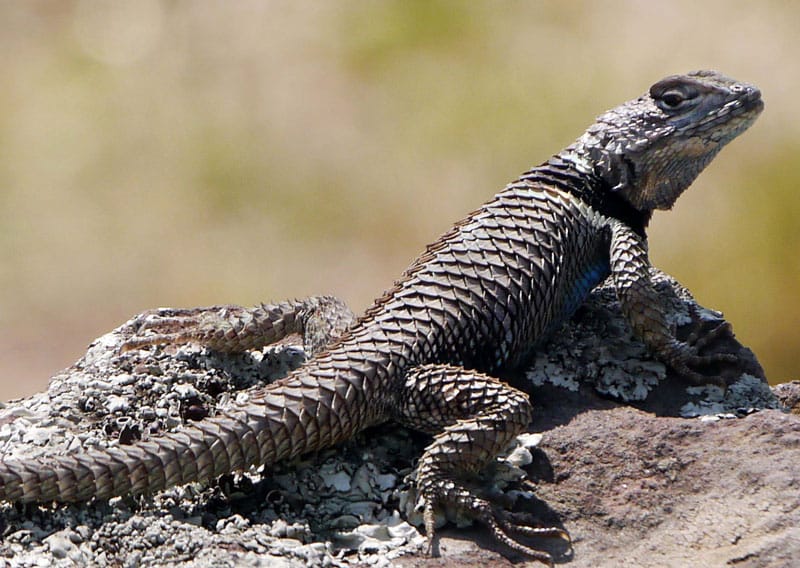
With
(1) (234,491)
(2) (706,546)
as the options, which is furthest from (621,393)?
(1) (234,491)

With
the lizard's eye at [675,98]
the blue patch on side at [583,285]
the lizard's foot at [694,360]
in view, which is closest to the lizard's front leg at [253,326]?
the blue patch on side at [583,285]

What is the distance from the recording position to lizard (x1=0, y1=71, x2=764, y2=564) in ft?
10.5

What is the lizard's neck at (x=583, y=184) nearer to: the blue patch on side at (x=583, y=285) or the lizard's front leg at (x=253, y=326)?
the blue patch on side at (x=583, y=285)

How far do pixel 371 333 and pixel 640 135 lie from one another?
4.91ft

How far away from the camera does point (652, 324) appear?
4027 mm

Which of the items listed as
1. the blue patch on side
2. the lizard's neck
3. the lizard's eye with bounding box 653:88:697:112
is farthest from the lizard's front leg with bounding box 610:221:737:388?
the lizard's eye with bounding box 653:88:697:112

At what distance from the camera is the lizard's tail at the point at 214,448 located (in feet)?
10.1

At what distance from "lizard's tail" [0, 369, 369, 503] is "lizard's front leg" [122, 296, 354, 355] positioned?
0.60 meters

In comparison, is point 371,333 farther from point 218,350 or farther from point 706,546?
point 706,546

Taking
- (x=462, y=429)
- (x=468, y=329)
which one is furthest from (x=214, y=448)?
(x=468, y=329)

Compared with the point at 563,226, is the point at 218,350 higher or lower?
lower

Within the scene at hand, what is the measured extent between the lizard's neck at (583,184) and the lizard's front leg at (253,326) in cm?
97

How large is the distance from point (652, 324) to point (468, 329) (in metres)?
0.73

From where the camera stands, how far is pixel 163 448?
3.20 metres
